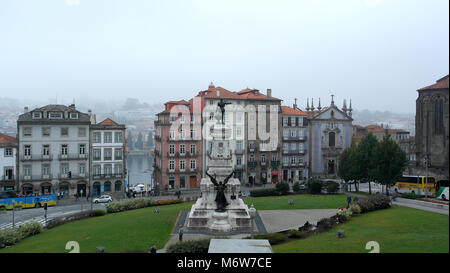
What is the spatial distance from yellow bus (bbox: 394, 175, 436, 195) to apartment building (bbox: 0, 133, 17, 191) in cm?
4483

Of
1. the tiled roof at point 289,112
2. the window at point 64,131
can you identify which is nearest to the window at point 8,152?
the window at point 64,131

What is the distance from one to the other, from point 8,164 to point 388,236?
4302cm

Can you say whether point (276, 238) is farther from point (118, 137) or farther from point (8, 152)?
point (8, 152)

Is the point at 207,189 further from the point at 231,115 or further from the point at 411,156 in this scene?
the point at 411,156

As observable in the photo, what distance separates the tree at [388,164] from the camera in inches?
1481

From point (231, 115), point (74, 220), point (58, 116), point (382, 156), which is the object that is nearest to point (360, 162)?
point (382, 156)

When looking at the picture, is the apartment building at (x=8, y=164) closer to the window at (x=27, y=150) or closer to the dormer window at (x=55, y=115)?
the window at (x=27, y=150)

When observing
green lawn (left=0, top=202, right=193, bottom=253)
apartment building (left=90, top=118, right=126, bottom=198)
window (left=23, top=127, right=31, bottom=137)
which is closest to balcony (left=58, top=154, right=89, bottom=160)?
apartment building (left=90, top=118, right=126, bottom=198)

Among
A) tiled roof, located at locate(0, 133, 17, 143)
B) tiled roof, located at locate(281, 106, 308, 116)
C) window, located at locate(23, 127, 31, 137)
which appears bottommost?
tiled roof, located at locate(0, 133, 17, 143)

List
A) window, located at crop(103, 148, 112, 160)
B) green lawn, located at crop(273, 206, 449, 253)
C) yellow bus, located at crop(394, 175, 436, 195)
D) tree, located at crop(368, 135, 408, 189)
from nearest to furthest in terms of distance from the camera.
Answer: green lawn, located at crop(273, 206, 449, 253) < tree, located at crop(368, 135, 408, 189) < yellow bus, located at crop(394, 175, 436, 195) < window, located at crop(103, 148, 112, 160)

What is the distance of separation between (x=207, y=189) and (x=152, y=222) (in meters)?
4.67

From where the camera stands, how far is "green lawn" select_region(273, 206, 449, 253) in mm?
17145

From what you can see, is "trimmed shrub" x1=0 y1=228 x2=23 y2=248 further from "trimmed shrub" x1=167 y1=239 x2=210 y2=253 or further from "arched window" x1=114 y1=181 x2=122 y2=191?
"arched window" x1=114 y1=181 x2=122 y2=191
